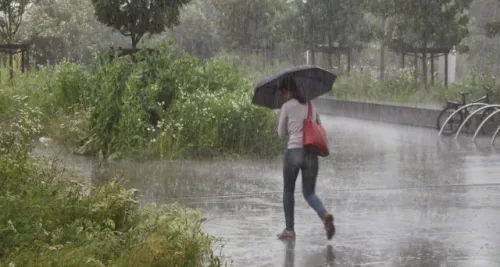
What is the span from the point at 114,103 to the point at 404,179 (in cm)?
506

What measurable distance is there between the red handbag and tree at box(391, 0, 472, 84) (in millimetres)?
22720

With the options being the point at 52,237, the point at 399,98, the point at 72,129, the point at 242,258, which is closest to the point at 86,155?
the point at 72,129

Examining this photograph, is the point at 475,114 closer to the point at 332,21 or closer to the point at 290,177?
the point at 290,177

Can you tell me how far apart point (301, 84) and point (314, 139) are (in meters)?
0.96

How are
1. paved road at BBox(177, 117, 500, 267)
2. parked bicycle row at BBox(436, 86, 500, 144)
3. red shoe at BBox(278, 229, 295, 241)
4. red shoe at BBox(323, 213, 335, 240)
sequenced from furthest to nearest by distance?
1. parked bicycle row at BBox(436, 86, 500, 144)
2. red shoe at BBox(278, 229, 295, 241)
3. red shoe at BBox(323, 213, 335, 240)
4. paved road at BBox(177, 117, 500, 267)

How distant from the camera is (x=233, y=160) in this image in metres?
18.1

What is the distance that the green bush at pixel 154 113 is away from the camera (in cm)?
1817

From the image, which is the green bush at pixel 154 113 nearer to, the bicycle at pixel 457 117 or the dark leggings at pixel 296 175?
the dark leggings at pixel 296 175

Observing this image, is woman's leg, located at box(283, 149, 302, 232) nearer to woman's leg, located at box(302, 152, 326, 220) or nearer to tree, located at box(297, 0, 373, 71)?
woman's leg, located at box(302, 152, 326, 220)

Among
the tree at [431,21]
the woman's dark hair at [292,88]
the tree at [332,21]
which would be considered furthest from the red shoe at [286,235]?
the tree at [332,21]

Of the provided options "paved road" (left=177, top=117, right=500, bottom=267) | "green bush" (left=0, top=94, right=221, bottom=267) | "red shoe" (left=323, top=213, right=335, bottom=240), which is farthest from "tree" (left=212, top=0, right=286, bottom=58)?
"green bush" (left=0, top=94, right=221, bottom=267)

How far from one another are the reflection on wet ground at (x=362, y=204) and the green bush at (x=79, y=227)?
2.88 feet

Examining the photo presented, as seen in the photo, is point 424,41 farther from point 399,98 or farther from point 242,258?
point 242,258

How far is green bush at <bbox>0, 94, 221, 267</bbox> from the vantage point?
7883 mm
